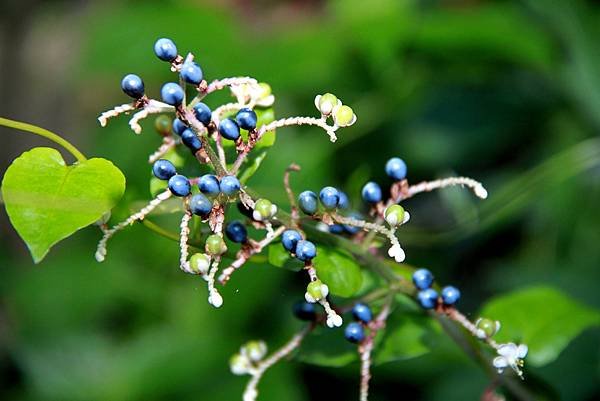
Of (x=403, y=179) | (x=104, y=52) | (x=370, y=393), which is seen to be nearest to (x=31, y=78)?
(x=104, y=52)

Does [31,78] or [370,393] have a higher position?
[31,78]

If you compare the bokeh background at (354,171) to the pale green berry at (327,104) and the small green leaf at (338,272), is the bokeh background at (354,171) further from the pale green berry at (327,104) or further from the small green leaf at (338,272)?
the pale green berry at (327,104)

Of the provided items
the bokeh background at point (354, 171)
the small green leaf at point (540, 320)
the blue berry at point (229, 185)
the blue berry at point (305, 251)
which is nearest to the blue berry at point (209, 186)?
the blue berry at point (229, 185)

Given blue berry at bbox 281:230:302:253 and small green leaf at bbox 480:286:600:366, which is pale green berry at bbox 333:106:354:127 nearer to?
blue berry at bbox 281:230:302:253

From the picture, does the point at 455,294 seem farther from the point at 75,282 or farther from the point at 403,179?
the point at 75,282

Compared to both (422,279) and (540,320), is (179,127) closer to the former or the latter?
(422,279)

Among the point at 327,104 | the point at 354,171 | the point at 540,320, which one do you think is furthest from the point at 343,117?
the point at 354,171
